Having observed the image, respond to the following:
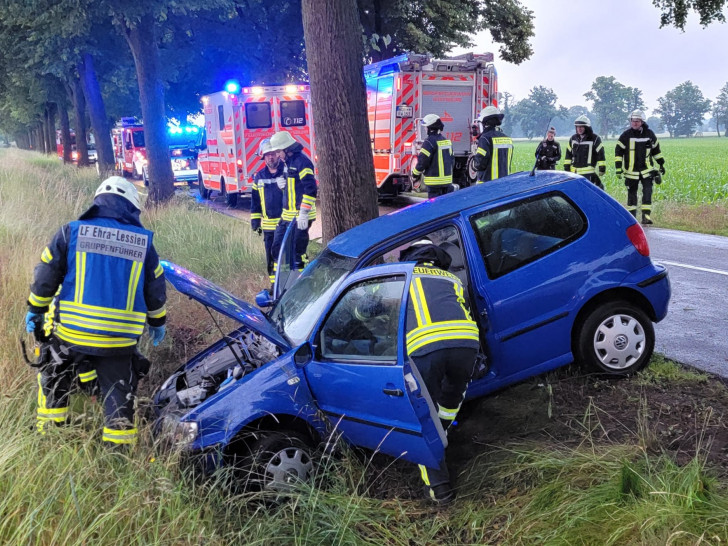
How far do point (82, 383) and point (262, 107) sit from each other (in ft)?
42.5

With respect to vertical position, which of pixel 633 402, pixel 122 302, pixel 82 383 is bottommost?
pixel 633 402

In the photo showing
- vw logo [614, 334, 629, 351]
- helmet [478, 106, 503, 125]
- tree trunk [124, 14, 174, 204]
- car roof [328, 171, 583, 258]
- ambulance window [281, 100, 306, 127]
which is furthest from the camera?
ambulance window [281, 100, 306, 127]

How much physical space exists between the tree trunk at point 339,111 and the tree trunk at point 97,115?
1757 centimetres

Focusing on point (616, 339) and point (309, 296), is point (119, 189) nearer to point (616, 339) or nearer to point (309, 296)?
point (309, 296)

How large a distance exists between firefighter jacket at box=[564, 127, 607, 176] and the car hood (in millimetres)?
8798

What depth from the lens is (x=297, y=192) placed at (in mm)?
7809

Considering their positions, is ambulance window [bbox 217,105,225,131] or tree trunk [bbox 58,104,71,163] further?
tree trunk [bbox 58,104,71,163]

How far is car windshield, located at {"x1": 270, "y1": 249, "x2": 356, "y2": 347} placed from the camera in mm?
3860

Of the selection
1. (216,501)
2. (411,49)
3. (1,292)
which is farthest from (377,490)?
(411,49)

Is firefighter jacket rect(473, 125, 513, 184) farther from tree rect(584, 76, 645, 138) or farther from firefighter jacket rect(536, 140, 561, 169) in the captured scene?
tree rect(584, 76, 645, 138)

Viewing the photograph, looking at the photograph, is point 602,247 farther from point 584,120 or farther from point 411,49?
point 411,49

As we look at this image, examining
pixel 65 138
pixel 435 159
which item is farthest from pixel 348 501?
pixel 65 138

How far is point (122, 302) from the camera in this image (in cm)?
366

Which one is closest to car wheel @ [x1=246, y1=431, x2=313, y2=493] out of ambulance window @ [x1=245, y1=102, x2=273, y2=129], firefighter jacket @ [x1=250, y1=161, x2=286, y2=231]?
firefighter jacket @ [x1=250, y1=161, x2=286, y2=231]
